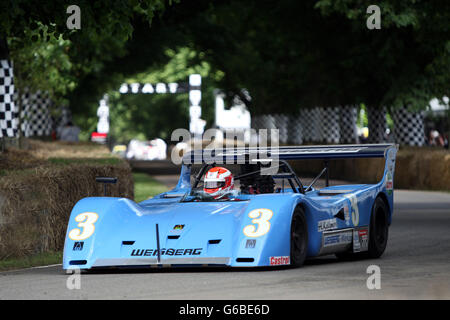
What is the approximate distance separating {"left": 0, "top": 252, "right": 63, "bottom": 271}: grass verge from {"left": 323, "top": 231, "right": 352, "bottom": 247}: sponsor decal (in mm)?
3320

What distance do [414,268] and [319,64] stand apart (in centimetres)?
3068

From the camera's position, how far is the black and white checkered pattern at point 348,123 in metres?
45.0

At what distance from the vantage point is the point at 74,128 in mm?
40375

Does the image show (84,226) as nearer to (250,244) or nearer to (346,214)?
(250,244)

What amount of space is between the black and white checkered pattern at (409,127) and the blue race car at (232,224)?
23.8 metres

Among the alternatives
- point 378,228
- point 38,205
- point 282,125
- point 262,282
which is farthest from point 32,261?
point 282,125

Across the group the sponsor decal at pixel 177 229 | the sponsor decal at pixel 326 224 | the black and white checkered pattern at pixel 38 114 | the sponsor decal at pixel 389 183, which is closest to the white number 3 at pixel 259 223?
the sponsor decal at pixel 177 229

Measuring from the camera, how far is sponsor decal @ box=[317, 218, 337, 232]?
12.2 meters

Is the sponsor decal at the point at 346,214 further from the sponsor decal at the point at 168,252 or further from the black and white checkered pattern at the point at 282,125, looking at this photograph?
the black and white checkered pattern at the point at 282,125

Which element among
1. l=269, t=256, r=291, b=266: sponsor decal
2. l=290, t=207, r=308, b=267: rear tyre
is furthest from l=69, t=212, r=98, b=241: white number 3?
l=290, t=207, r=308, b=267: rear tyre

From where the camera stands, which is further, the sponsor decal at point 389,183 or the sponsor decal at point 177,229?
the sponsor decal at point 389,183

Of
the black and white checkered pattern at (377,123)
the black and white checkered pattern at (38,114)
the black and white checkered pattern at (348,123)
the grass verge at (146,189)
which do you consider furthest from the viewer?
the black and white checkered pattern at (348,123)

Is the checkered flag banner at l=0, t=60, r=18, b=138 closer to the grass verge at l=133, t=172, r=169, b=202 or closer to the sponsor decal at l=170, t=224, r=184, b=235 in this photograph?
the grass verge at l=133, t=172, r=169, b=202
